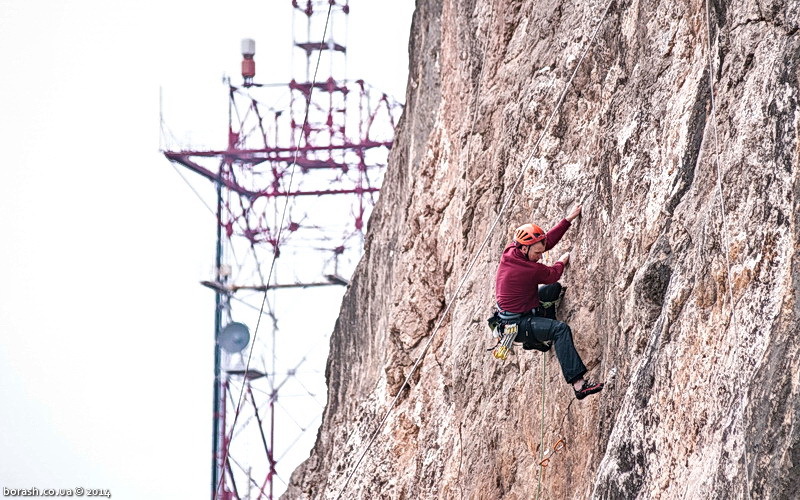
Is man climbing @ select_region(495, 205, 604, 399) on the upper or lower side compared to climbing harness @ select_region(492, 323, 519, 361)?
upper

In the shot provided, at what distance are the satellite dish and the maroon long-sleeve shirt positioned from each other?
27.4m

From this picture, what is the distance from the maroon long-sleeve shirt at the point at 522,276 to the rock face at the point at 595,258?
0.43 metres

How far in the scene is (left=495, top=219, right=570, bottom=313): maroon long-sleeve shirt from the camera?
15547 millimetres

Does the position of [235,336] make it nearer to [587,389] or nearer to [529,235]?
[529,235]

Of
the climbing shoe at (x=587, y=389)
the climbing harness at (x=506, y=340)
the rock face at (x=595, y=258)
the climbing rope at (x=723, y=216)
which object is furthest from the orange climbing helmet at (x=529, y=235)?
the climbing rope at (x=723, y=216)

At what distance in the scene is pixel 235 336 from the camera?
140ft

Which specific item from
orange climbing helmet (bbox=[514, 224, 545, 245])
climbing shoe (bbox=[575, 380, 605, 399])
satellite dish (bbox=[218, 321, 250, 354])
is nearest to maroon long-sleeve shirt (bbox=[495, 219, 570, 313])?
orange climbing helmet (bbox=[514, 224, 545, 245])

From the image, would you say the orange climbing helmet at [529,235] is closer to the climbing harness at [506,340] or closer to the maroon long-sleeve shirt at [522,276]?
the maroon long-sleeve shirt at [522,276]

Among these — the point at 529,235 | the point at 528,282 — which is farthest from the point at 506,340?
the point at 529,235

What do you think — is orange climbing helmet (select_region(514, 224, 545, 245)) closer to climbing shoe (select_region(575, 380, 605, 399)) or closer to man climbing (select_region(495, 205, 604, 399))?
man climbing (select_region(495, 205, 604, 399))

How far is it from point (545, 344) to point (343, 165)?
27.1 m

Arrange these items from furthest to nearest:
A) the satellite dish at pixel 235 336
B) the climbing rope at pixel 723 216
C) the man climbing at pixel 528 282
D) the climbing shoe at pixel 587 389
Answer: the satellite dish at pixel 235 336 < the man climbing at pixel 528 282 < the climbing shoe at pixel 587 389 < the climbing rope at pixel 723 216

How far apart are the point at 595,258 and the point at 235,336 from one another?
2789 centimetres

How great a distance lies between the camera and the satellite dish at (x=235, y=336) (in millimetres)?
42531
